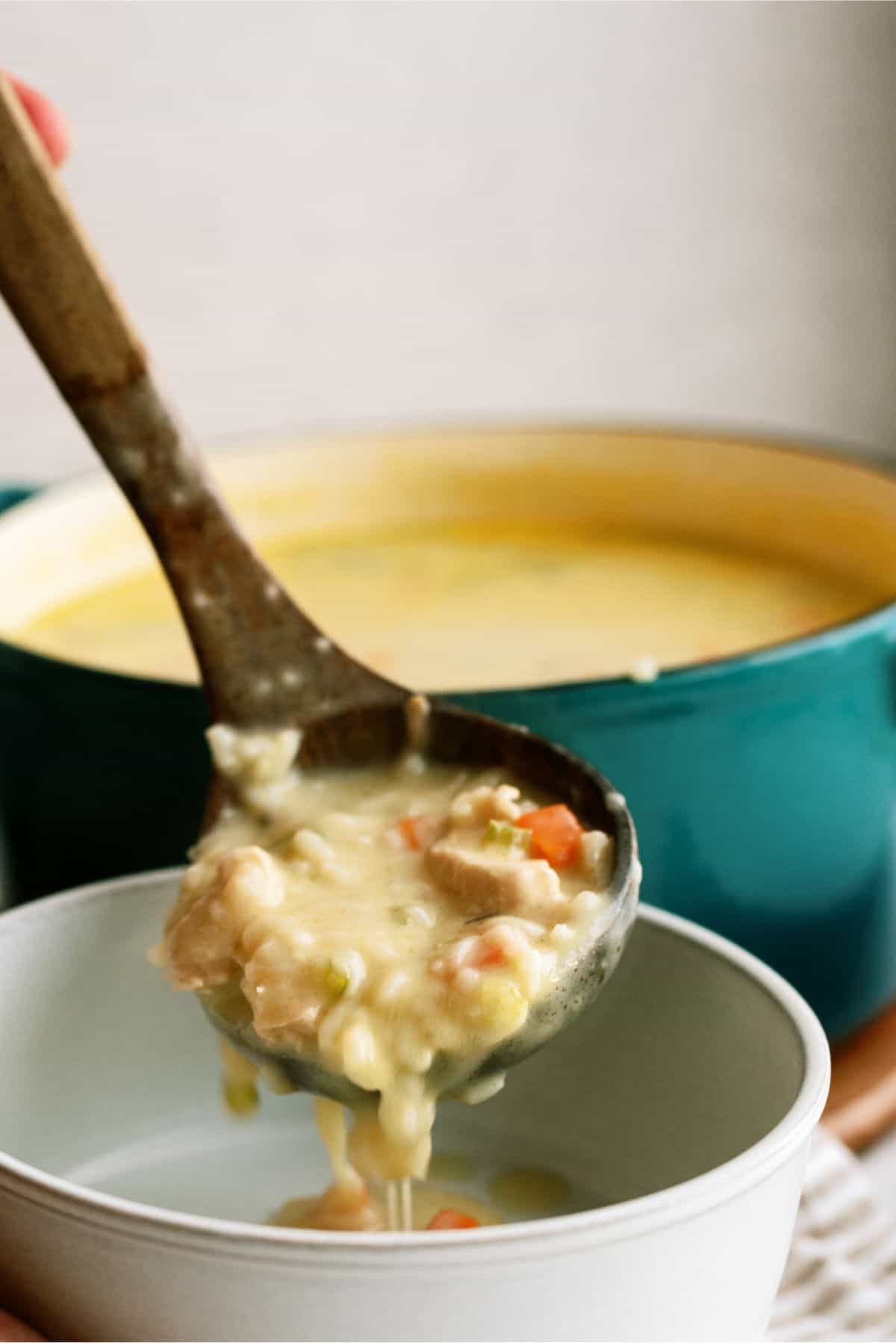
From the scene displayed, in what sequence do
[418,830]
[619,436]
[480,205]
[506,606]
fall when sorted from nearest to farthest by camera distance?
[418,830], [506,606], [619,436], [480,205]

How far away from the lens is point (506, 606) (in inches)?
48.0

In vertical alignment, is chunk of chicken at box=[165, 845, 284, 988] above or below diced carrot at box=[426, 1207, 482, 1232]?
above

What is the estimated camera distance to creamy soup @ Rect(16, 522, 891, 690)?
1.12 metres

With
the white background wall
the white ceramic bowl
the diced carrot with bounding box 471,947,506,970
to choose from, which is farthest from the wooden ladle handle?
the white background wall

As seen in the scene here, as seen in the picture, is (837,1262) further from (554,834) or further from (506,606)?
(506,606)

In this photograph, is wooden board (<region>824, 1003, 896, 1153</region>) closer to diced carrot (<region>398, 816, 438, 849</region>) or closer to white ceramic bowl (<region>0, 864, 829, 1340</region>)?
white ceramic bowl (<region>0, 864, 829, 1340</region>)

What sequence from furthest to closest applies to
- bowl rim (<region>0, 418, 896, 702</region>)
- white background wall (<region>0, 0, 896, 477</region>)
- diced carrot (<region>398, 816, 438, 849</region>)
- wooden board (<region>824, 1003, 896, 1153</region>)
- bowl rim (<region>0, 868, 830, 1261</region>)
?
white background wall (<region>0, 0, 896, 477</region>), wooden board (<region>824, 1003, 896, 1153</region>), bowl rim (<region>0, 418, 896, 702</region>), diced carrot (<region>398, 816, 438, 849</region>), bowl rim (<region>0, 868, 830, 1261</region>)

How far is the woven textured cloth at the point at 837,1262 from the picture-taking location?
88 cm

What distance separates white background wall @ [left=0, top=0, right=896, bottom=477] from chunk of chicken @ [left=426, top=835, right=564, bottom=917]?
0.98m

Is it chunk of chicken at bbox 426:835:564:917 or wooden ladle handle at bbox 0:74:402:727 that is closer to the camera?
chunk of chicken at bbox 426:835:564:917

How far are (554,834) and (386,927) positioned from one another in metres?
0.10

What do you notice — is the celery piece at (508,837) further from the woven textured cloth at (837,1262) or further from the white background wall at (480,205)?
the white background wall at (480,205)

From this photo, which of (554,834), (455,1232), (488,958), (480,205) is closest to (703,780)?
(554,834)

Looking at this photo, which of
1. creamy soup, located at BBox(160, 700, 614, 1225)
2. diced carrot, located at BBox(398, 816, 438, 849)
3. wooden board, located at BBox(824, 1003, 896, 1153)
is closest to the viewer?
creamy soup, located at BBox(160, 700, 614, 1225)
